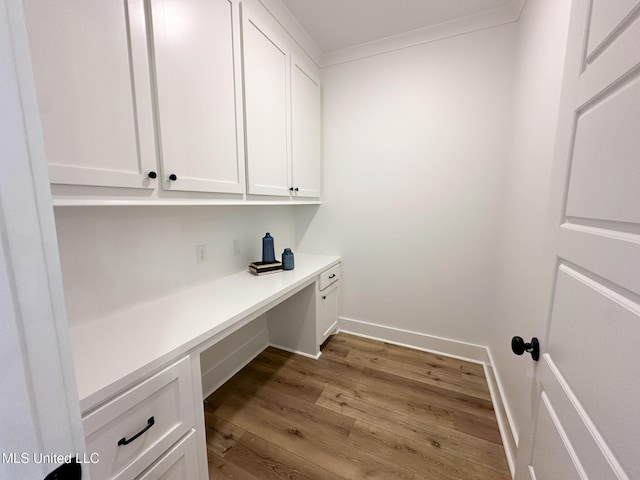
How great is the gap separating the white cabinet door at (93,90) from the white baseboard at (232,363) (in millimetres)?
1386

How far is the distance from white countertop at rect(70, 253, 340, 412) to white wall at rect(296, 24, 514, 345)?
0.97 m

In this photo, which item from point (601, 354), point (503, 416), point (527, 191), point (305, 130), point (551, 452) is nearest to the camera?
point (601, 354)

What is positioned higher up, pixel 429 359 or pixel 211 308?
pixel 211 308

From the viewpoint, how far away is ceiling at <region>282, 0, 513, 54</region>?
1691mm

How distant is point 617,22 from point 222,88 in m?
1.40

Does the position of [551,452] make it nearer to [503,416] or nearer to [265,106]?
[503,416]

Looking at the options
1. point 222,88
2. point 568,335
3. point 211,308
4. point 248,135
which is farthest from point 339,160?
point 568,335

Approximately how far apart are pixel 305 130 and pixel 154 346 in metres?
1.83

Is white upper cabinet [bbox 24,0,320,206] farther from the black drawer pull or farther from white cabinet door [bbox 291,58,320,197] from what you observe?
the black drawer pull

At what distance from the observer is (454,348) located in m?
2.16

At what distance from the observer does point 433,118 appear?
2016 millimetres

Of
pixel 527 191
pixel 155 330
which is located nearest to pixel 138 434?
pixel 155 330

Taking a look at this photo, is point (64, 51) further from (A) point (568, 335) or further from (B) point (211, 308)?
(A) point (568, 335)

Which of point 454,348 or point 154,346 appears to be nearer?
point 154,346
